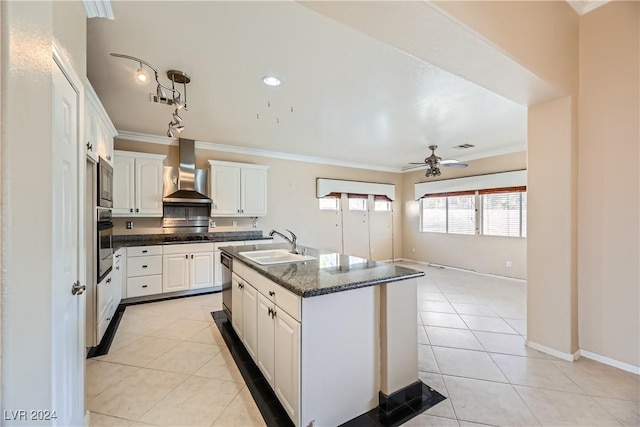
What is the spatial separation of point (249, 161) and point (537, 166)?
4.45 meters

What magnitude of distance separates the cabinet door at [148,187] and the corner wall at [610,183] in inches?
203

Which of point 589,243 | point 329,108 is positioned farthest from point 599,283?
point 329,108

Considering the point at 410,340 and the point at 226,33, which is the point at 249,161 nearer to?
the point at 226,33

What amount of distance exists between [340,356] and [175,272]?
11.1 feet

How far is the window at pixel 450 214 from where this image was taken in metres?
5.93

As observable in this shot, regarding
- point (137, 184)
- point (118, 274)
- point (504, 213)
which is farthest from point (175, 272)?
point (504, 213)

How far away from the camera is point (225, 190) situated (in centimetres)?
479

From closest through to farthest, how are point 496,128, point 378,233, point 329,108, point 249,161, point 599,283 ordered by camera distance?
point 599,283, point 329,108, point 496,128, point 249,161, point 378,233

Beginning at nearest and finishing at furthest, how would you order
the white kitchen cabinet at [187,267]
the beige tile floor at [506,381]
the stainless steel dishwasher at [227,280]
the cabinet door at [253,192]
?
the beige tile floor at [506,381] < the stainless steel dishwasher at [227,280] < the white kitchen cabinet at [187,267] < the cabinet door at [253,192]

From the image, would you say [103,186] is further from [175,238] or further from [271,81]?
[271,81]

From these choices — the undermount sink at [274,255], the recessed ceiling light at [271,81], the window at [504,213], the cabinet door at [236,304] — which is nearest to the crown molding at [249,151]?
the window at [504,213]

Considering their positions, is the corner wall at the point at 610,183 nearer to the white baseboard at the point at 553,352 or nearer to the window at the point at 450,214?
the white baseboard at the point at 553,352

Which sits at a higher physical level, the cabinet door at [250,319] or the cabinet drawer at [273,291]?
the cabinet drawer at [273,291]

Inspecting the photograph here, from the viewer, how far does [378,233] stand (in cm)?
714
